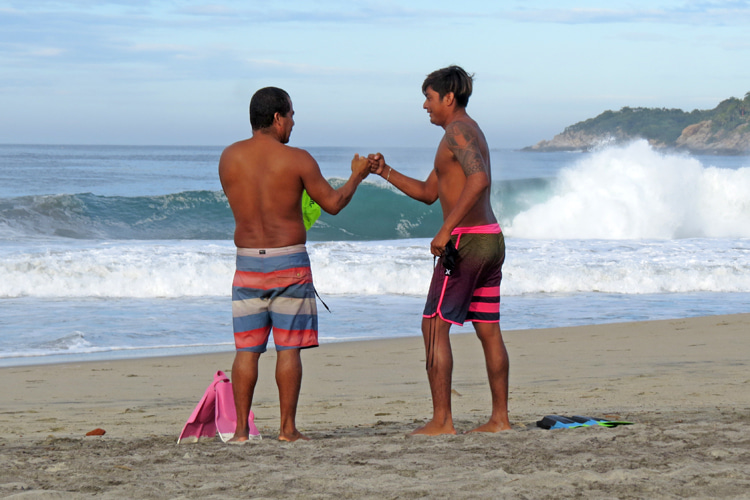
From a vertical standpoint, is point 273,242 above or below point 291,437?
above

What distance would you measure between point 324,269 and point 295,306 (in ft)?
27.4

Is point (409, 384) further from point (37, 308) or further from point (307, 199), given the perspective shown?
point (37, 308)

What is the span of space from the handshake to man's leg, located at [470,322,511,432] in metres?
0.93

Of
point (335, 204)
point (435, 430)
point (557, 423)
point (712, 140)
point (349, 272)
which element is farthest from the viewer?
point (712, 140)

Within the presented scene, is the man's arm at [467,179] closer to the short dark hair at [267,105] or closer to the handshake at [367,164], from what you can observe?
the handshake at [367,164]

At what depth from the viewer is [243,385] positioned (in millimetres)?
3746

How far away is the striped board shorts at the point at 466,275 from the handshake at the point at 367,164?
56 cm

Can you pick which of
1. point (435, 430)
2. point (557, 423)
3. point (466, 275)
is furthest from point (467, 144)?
point (557, 423)

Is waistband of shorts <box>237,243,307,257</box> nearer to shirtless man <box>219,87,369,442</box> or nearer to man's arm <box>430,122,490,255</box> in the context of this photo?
shirtless man <box>219,87,369,442</box>

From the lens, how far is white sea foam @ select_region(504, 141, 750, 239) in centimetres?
2114

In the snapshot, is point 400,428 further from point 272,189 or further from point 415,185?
point 272,189

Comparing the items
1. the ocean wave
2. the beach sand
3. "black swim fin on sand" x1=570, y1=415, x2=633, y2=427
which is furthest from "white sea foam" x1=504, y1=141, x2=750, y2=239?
"black swim fin on sand" x1=570, y1=415, x2=633, y2=427

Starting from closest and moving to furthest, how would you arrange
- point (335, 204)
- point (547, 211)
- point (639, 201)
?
point (335, 204) → point (639, 201) → point (547, 211)

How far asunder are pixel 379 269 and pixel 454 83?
819 centimetres
